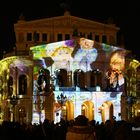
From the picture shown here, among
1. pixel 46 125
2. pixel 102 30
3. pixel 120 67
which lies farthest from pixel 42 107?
pixel 46 125

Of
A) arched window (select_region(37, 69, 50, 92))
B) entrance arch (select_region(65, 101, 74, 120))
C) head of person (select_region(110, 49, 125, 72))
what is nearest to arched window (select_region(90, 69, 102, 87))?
head of person (select_region(110, 49, 125, 72))

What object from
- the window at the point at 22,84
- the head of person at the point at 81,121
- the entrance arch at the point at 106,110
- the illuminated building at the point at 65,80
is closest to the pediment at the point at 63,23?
the illuminated building at the point at 65,80

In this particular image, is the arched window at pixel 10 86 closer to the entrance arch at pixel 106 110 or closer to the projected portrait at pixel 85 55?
the projected portrait at pixel 85 55

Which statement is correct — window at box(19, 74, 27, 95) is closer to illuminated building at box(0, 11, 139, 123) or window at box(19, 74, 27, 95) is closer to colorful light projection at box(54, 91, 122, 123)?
illuminated building at box(0, 11, 139, 123)

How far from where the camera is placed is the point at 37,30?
74375 mm

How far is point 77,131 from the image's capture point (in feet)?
36.2

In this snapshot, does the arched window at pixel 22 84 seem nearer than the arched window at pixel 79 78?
No

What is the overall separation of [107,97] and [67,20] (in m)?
14.8

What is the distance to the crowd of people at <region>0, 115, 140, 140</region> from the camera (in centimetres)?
1106

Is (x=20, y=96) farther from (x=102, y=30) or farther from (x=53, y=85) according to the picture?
(x=102, y=30)

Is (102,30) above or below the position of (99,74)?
above

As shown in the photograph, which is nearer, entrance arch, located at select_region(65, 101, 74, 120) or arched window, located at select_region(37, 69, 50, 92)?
arched window, located at select_region(37, 69, 50, 92)

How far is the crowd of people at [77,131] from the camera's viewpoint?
11062mm

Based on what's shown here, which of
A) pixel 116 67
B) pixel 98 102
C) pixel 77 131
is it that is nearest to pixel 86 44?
pixel 116 67
